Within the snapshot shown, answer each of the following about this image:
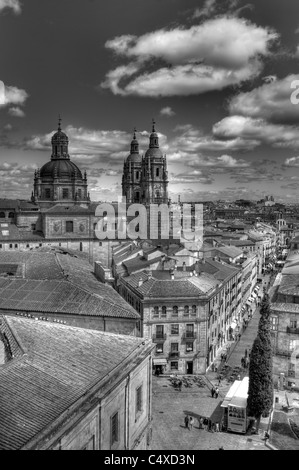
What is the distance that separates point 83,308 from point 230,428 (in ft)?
44.8

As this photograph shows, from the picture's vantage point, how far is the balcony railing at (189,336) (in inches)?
1689

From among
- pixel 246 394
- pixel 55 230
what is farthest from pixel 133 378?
pixel 55 230

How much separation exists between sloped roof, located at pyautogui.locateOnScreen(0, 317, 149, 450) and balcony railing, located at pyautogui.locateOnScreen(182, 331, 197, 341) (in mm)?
19234

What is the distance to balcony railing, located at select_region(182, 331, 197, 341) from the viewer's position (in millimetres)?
42906

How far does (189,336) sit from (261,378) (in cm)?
1236

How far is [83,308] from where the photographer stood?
122 feet

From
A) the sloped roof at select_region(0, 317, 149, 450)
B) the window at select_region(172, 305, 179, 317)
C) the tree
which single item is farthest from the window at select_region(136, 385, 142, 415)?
the window at select_region(172, 305, 179, 317)

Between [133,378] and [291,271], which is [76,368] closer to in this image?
[133,378]

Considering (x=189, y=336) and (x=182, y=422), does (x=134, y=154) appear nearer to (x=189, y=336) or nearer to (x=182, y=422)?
(x=189, y=336)

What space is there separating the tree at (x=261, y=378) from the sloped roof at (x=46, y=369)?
11092 millimetres

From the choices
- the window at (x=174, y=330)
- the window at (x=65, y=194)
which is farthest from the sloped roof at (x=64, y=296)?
the window at (x=65, y=194)

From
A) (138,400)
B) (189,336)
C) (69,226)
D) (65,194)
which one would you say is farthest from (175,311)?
(65,194)

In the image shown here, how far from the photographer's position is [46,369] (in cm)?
1888

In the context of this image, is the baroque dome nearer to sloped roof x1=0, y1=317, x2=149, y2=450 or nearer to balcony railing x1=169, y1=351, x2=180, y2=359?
balcony railing x1=169, y1=351, x2=180, y2=359
